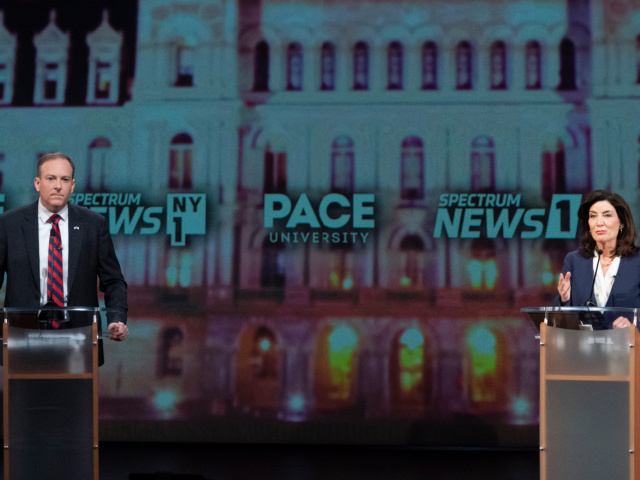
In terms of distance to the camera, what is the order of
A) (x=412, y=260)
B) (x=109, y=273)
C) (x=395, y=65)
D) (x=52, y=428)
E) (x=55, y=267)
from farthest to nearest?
(x=395, y=65), (x=412, y=260), (x=109, y=273), (x=55, y=267), (x=52, y=428)

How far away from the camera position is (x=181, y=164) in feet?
18.9

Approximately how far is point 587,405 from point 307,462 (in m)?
2.50

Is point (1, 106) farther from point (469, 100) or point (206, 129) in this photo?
point (469, 100)

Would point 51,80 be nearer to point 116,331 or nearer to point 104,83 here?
point 104,83

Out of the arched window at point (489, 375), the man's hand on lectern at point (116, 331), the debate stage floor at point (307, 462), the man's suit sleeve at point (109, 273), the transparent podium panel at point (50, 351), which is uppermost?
the man's suit sleeve at point (109, 273)

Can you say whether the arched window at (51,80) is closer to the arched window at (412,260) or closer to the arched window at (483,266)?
the arched window at (412,260)

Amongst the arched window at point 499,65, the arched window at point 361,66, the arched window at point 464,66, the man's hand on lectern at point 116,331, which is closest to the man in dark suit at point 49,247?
the man's hand on lectern at point 116,331

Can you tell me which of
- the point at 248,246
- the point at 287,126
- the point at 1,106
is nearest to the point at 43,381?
the point at 248,246

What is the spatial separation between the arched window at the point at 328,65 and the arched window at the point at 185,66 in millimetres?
967

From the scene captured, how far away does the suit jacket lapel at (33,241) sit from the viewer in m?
3.16

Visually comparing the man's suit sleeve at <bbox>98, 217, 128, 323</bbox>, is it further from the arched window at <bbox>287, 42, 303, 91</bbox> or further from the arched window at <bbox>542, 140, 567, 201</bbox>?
the arched window at <bbox>542, 140, 567, 201</bbox>

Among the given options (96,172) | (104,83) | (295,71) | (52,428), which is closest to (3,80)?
(104,83)

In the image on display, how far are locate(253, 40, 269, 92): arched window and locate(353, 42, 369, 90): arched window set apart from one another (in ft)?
2.15

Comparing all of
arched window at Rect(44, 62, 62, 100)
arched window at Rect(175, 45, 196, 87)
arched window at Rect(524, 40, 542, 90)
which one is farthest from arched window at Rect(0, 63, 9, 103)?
arched window at Rect(524, 40, 542, 90)
